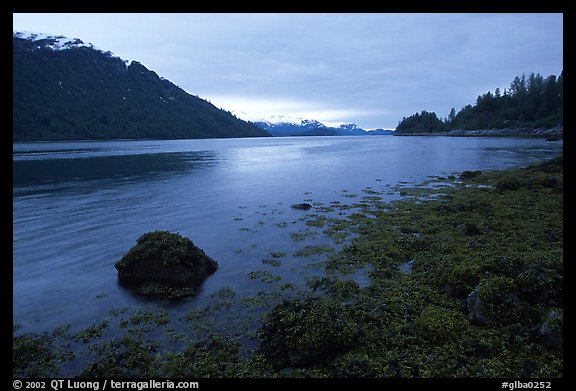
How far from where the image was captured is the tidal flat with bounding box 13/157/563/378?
10.0m

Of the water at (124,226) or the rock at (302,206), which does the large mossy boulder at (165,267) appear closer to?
the water at (124,226)

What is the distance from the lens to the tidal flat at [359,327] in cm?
1002

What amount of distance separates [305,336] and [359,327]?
2522 mm

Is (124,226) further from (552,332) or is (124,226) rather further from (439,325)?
(552,332)

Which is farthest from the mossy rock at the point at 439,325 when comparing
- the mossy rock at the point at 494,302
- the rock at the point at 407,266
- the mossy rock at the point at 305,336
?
the rock at the point at 407,266

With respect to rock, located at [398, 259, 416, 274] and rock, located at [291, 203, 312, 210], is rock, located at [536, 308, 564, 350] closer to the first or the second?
rock, located at [398, 259, 416, 274]

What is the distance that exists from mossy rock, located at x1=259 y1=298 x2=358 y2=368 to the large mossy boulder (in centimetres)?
616

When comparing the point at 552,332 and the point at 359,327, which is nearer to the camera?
the point at 552,332

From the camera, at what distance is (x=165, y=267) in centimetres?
1698

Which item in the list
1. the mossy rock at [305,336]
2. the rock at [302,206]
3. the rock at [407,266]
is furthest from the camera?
the rock at [302,206]

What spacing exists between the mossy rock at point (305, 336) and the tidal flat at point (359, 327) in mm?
34

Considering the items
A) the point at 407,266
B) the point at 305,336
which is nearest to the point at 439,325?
the point at 305,336

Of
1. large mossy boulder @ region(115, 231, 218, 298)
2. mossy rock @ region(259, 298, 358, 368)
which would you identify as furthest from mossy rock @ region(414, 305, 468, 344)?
large mossy boulder @ region(115, 231, 218, 298)
